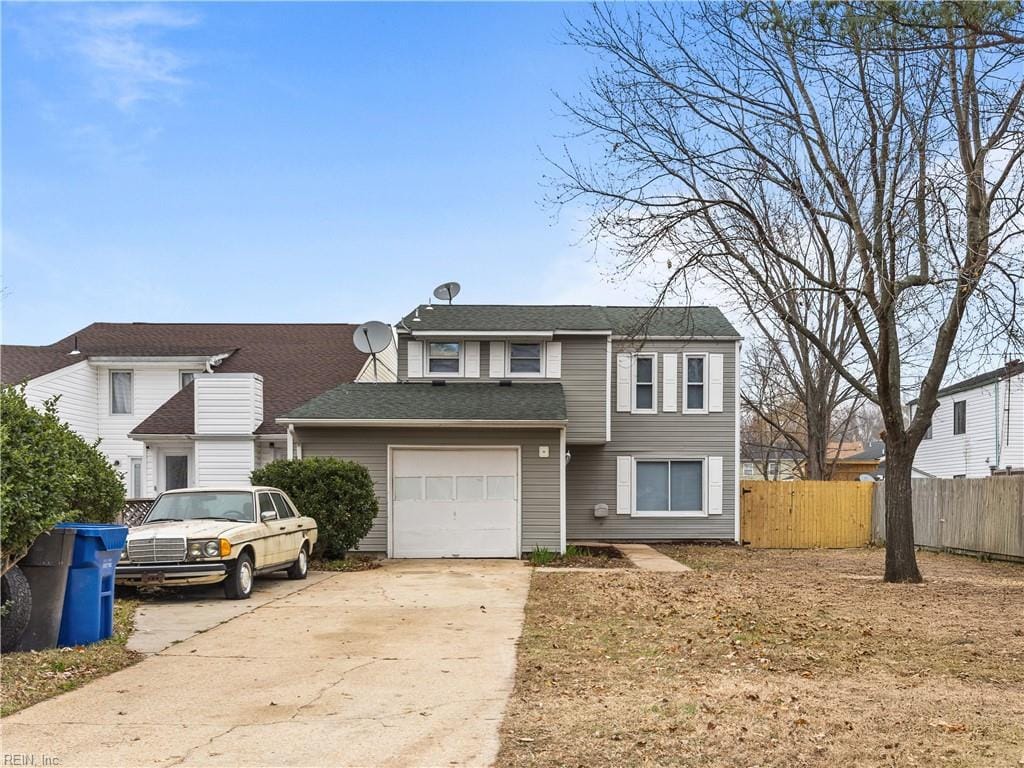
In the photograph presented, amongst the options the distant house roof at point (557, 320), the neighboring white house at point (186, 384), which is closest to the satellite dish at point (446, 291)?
the distant house roof at point (557, 320)

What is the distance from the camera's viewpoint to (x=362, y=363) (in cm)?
2730

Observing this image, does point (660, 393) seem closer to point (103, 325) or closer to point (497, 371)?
point (497, 371)

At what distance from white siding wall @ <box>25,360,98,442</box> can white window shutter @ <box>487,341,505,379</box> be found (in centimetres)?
1089

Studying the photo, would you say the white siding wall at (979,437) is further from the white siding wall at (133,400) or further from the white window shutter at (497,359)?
the white siding wall at (133,400)

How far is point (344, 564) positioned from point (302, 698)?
1083 centimetres

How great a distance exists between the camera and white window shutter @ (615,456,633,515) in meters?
24.4

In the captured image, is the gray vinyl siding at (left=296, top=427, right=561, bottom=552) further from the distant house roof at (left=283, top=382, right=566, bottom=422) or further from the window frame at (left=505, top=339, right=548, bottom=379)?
the window frame at (left=505, top=339, right=548, bottom=379)

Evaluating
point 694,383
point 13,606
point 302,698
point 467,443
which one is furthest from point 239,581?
point 694,383

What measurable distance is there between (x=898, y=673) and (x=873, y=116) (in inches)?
386

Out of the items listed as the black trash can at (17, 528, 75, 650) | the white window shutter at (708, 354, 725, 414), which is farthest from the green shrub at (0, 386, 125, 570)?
the white window shutter at (708, 354, 725, 414)

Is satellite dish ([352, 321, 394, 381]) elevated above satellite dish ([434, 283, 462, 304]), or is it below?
below

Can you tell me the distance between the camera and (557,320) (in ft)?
78.0

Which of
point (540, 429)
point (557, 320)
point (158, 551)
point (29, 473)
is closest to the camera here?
point (29, 473)

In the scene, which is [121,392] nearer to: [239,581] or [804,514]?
[239,581]
